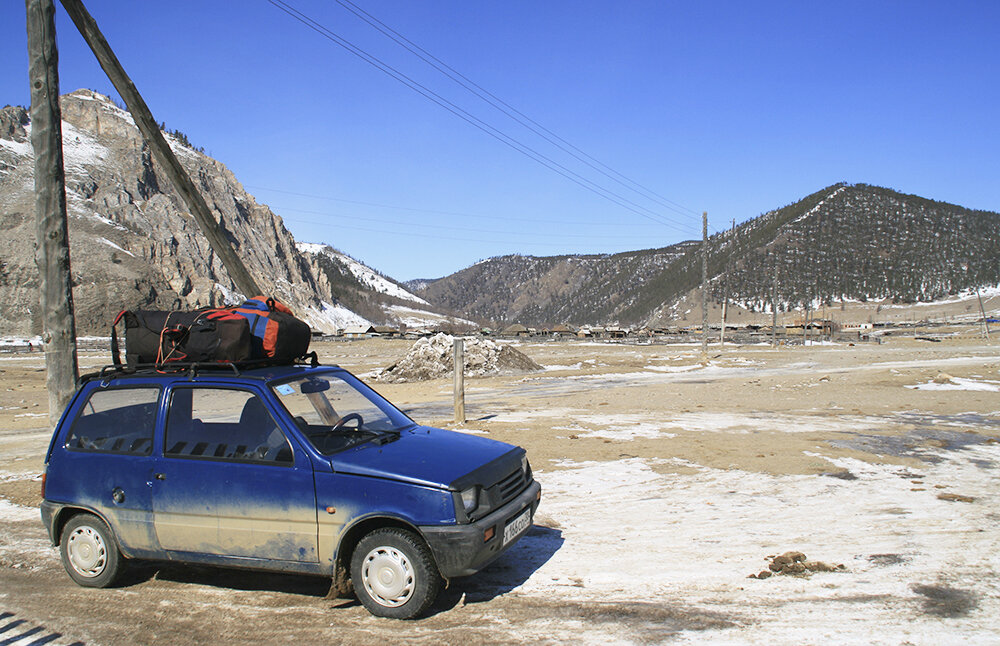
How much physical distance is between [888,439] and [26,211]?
A: 109m

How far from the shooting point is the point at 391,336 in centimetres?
11212

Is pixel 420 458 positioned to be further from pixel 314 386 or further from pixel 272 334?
pixel 272 334

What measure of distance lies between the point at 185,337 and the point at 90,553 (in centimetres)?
184

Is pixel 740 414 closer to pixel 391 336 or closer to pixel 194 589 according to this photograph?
pixel 194 589

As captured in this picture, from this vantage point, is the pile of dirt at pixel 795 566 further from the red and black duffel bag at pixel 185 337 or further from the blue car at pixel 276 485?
the red and black duffel bag at pixel 185 337

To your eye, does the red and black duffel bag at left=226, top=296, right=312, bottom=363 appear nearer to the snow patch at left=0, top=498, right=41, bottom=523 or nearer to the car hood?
the car hood

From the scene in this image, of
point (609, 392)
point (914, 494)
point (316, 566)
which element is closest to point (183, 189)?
point (316, 566)

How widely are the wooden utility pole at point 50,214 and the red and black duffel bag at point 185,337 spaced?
144 inches

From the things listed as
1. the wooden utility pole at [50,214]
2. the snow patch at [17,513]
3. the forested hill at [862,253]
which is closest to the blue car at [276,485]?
the snow patch at [17,513]

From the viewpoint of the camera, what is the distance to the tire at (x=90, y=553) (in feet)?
16.8

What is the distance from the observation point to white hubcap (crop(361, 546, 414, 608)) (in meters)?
4.36

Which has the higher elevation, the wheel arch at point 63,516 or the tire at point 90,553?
the wheel arch at point 63,516

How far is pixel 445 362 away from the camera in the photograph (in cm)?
2994

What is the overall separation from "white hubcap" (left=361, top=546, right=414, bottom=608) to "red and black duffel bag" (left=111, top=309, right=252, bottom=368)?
6.37 feet
